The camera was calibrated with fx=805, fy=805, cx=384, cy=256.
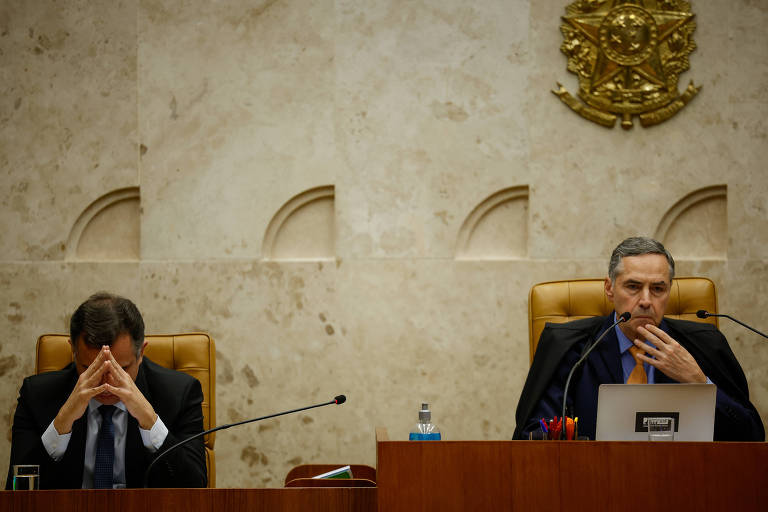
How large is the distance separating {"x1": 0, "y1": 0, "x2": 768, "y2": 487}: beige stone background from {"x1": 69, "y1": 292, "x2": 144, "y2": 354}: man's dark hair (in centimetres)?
146

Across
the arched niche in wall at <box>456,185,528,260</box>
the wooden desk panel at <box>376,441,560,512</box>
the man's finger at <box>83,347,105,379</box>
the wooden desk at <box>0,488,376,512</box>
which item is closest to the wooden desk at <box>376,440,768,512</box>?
the wooden desk panel at <box>376,441,560,512</box>

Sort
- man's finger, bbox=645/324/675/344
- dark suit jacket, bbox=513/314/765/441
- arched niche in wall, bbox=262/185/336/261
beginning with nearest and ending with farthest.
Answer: man's finger, bbox=645/324/675/344
dark suit jacket, bbox=513/314/765/441
arched niche in wall, bbox=262/185/336/261

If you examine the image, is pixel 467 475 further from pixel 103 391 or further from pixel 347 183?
pixel 347 183

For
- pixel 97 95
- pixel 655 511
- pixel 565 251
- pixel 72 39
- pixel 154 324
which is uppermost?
pixel 72 39

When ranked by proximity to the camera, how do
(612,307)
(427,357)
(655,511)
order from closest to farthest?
(655,511)
(612,307)
(427,357)

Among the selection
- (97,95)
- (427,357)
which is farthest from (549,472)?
(97,95)

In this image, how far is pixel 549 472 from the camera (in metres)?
1.76

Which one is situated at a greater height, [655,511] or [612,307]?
[612,307]

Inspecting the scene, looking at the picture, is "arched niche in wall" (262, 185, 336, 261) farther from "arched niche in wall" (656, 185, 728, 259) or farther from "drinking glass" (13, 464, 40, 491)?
"drinking glass" (13, 464, 40, 491)

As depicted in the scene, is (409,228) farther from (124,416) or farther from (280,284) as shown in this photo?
(124,416)

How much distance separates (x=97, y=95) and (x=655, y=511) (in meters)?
3.35

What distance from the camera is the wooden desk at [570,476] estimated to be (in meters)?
1.74

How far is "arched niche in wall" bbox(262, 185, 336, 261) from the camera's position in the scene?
4.07m

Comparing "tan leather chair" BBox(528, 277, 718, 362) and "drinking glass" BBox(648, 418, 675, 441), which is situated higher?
"tan leather chair" BBox(528, 277, 718, 362)
